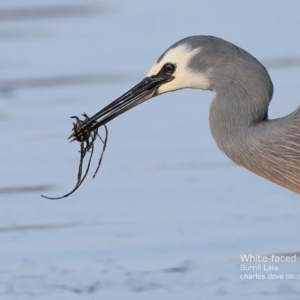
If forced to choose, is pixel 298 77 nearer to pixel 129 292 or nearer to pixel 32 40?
pixel 32 40

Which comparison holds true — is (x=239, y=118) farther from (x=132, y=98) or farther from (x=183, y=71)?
(x=132, y=98)

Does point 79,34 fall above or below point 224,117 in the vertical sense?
above

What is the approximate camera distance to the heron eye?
276 inches

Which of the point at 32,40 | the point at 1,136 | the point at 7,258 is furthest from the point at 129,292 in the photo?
the point at 32,40

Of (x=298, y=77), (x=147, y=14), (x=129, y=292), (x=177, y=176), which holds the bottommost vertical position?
(x=129, y=292)

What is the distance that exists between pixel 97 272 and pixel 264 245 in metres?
1.06

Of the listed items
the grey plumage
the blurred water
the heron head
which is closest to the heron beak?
the heron head

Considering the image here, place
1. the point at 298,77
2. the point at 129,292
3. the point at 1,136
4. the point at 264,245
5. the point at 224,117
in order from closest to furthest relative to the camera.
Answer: the point at 224,117, the point at 129,292, the point at 264,245, the point at 1,136, the point at 298,77

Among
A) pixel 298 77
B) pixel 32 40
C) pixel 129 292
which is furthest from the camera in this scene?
pixel 32 40

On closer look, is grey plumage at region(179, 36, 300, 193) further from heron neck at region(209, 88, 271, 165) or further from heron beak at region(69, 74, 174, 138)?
heron beak at region(69, 74, 174, 138)

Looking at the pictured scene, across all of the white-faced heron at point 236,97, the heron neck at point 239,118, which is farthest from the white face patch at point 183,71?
the heron neck at point 239,118

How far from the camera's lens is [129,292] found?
7520 mm

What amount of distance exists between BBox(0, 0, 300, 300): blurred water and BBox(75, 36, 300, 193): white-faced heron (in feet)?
3.03

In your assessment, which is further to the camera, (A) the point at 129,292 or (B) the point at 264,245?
(B) the point at 264,245
